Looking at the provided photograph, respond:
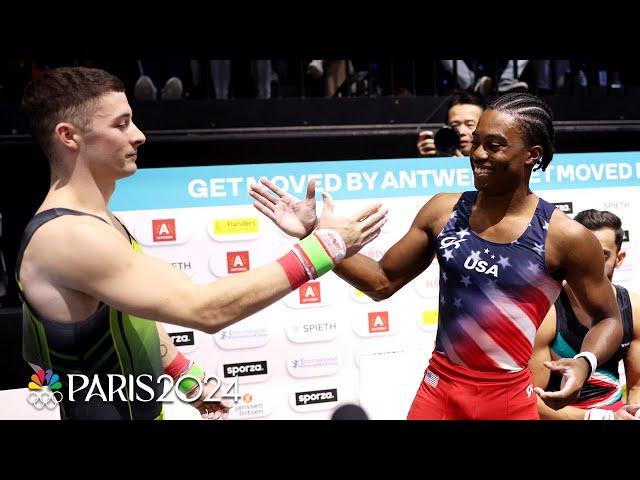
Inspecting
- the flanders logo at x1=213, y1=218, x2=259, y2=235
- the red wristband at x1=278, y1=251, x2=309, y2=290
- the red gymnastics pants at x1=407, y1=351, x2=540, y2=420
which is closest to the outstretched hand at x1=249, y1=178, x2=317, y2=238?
the red wristband at x1=278, y1=251, x2=309, y2=290

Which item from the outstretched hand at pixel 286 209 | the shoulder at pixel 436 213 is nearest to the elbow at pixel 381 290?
the shoulder at pixel 436 213

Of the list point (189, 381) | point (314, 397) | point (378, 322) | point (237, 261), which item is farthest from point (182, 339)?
point (189, 381)

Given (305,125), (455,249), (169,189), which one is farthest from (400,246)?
(305,125)

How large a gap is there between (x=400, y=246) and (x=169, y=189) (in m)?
1.37

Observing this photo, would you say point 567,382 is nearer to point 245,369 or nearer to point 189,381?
point 189,381

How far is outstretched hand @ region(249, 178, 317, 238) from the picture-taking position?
2488 mm

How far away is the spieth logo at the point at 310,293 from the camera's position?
12.4ft

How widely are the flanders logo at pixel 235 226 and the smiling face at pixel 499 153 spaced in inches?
55.5

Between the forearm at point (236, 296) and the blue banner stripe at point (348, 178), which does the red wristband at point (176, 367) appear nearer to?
the forearm at point (236, 296)

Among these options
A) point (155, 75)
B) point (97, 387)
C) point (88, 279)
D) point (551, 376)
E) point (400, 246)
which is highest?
point (155, 75)

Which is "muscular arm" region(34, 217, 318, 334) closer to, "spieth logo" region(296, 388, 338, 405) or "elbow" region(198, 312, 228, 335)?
"elbow" region(198, 312, 228, 335)

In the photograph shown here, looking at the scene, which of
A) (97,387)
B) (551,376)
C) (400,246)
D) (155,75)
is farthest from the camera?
(155,75)

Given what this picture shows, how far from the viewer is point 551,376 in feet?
11.2
